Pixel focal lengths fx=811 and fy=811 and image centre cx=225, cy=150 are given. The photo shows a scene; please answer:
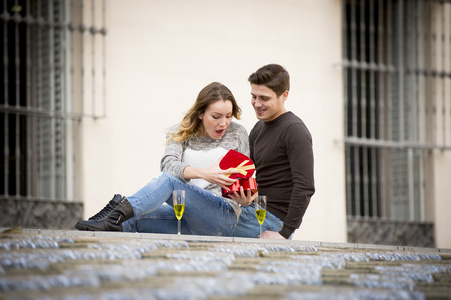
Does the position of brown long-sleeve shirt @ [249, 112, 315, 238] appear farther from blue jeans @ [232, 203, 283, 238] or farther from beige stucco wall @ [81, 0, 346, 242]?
beige stucco wall @ [81, 0, 346, 242]

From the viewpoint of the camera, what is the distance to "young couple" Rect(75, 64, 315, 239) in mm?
3914

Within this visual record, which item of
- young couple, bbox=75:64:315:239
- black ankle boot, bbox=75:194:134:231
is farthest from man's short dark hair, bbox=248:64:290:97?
black ankle boot, bbox=75:194:134:231

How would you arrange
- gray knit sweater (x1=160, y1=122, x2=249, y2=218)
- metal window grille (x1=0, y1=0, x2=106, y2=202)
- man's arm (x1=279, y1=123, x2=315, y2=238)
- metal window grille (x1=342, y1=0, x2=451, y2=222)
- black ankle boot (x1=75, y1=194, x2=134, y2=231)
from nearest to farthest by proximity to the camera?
black ankle boot (x1=75, y1=194, x2=134, y2=231) → man's arm (x1=279, y1=123, x2=315, y2=238) → gray knit sweater (x1=160, y1=122, x2=249, y2=218) → metal window grille (x1=0, y1=0, x2=106, y2=202) → metal window grille (x1=342, y1=0, x2=451, y2=222)

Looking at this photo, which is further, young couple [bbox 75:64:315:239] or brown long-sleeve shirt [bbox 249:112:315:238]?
brown long-sleeve shirt [bbox 249:112:315:238]

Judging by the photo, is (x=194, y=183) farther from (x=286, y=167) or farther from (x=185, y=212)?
(x=286, y=167)

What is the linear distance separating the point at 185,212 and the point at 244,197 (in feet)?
1.03

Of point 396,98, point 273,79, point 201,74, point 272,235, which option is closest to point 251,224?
point 272,235

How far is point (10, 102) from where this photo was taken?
6.72 metres

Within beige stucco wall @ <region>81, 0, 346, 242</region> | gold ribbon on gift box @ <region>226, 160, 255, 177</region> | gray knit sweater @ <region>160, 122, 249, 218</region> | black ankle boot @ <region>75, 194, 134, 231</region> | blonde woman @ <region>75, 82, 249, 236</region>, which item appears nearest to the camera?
black ankle boot @ <region>75, 194, 134, 231</region>

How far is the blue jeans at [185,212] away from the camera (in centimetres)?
386

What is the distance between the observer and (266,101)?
4320mm

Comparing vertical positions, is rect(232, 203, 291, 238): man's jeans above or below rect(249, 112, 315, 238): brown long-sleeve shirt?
below

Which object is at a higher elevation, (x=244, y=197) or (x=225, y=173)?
(x=225, y=173)

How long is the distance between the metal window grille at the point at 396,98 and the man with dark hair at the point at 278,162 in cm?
365
